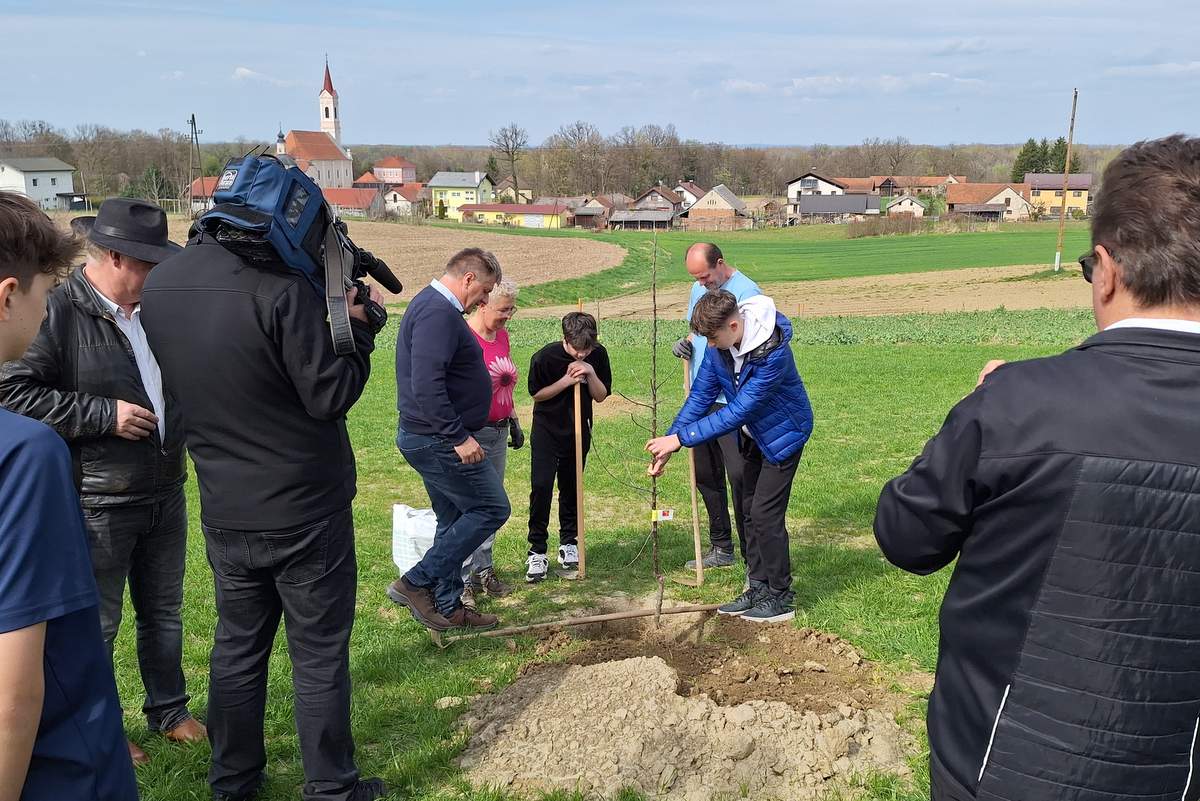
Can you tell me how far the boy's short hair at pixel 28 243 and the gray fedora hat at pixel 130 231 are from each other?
74.3 inches

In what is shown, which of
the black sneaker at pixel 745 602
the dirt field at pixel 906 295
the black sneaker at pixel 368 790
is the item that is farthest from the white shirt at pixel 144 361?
the dirt field at pixel 906 295

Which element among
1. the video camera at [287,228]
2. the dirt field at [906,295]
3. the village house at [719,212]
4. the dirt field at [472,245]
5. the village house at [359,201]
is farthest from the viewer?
the village house at [359,201]

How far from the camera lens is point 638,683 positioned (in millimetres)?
4574

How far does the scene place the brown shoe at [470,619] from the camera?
5.63 meters

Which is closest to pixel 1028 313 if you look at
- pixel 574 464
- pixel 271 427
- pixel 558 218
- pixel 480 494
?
pixel 574 464

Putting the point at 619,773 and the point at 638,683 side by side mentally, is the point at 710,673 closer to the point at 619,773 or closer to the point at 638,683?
the point at 638,683

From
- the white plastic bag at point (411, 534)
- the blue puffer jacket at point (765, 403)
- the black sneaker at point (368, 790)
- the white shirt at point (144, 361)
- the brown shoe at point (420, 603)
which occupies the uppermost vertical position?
the white shirt at point (144, 361)

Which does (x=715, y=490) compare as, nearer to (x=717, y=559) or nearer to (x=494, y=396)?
(x=717, y=559)

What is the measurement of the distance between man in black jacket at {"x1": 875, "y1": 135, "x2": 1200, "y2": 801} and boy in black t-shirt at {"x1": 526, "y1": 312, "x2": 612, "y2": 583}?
15.1ft

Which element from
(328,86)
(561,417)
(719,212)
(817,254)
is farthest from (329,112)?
(561,417)

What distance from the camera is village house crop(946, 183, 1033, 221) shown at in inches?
3679

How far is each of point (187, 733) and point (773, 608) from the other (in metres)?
3.50

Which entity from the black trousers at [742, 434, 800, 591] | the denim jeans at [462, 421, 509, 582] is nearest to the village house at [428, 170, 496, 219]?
the denim jeans at [462, 421, 509, 582]

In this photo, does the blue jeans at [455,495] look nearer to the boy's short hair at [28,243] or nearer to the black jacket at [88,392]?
the black jacket at [88,392]
